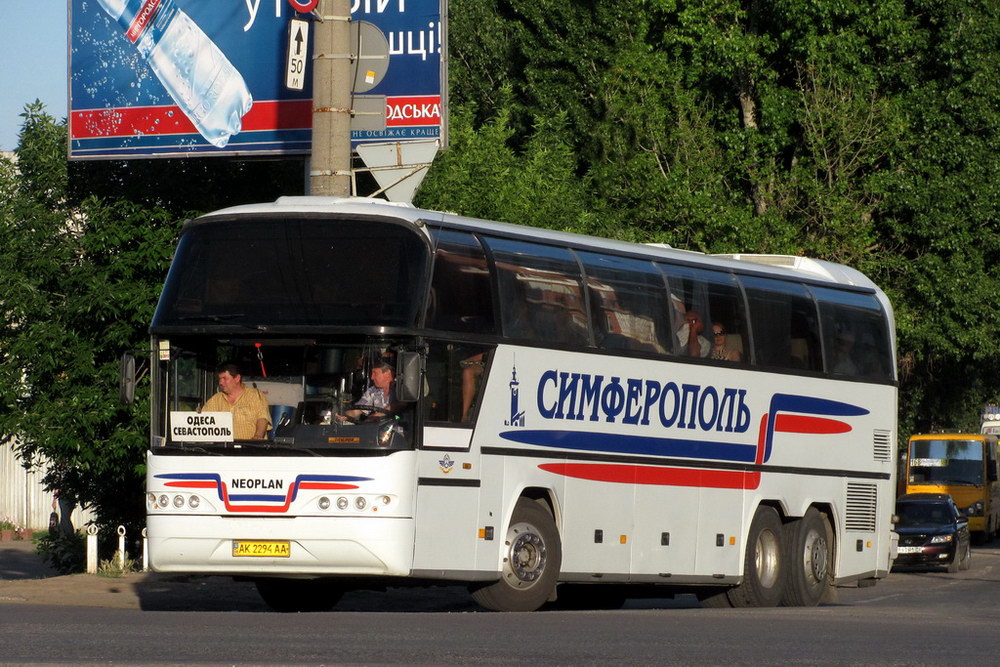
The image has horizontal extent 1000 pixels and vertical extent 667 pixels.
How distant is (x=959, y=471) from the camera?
50.8 metres

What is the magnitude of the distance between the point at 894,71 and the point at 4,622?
92.9ft

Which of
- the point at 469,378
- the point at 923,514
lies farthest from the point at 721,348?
the point at 923,514

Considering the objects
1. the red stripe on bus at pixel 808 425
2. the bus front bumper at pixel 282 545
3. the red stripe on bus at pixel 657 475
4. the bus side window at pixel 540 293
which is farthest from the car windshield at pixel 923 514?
the bus front bumper at pixel 282 545

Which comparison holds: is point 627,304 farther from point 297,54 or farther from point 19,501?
point 19,501

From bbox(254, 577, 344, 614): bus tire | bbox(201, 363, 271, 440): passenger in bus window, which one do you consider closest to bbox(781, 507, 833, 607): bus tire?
bbox(254, 577, 344, 614): bus tire

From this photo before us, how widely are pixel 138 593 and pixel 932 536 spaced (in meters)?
18.9

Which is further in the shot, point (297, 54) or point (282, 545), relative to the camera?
point (297, 54)

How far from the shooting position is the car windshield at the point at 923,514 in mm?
36094

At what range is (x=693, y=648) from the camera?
443 inches

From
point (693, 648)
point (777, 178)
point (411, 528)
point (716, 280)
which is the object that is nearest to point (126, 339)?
point (716, 280)

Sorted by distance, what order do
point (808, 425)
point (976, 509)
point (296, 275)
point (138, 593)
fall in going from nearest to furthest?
point (296, 275)
point (808, 425)
point (138, 593)
point (976, 509)

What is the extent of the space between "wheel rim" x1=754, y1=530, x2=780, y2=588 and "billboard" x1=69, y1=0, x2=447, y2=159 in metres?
7.08

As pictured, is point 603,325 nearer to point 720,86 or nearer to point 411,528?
point 411,528

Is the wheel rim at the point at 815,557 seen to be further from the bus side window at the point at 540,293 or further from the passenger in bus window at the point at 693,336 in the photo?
the bus side window at the point at 540,293
